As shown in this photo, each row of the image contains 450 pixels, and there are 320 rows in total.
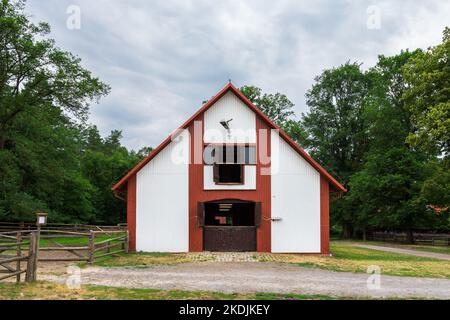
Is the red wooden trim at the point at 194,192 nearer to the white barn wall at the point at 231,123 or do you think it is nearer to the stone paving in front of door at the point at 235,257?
the white barn wall at the point at 231,123

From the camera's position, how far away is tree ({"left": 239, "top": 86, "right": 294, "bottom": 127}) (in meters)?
41.6

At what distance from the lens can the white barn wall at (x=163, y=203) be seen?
61.6 feet

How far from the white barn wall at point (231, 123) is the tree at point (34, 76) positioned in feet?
37.5

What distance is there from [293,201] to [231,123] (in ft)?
14.4

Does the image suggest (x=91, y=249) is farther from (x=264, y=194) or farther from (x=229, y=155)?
(x=264, y=194)

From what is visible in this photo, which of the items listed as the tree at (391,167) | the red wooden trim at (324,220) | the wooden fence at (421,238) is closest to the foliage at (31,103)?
the red wooden trim at (324,220)

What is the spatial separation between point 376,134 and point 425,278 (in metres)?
27.0

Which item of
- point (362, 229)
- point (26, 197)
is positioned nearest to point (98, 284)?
point (26, 197)

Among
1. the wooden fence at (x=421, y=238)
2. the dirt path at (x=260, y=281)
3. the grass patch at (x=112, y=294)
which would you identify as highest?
the grass patch at (x=112, y=294)

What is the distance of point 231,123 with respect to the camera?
19.5 meters

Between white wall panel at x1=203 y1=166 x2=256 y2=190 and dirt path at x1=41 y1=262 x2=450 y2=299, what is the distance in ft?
18.3

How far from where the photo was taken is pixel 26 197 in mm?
27812

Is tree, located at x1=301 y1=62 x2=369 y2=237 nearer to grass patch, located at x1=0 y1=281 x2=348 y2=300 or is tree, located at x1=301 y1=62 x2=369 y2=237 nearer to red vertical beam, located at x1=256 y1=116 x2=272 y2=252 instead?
red vertical beam, located at x1=256 y1=116 x2=272 y2=252
